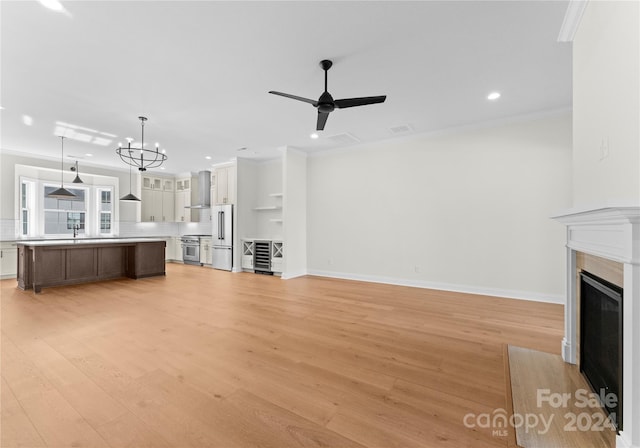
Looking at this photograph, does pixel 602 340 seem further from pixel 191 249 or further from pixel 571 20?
pixel 191 249

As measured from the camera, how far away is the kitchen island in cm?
516

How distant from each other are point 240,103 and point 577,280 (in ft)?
14.3

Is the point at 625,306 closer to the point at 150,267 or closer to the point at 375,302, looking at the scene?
the point at 375,302

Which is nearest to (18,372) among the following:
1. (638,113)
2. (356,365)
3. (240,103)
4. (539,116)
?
(356,365)

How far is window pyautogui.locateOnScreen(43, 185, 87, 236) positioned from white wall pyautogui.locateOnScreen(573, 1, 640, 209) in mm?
9198

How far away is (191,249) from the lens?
873 centimetres

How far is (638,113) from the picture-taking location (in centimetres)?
145

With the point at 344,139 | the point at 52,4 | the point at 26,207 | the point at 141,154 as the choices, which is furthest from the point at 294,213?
the point at 26,207

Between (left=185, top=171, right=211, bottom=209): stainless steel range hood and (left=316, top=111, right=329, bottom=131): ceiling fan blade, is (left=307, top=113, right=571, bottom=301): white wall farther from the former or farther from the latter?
(left=185, top=171, right=211, bottom=209): stainless steel range hood

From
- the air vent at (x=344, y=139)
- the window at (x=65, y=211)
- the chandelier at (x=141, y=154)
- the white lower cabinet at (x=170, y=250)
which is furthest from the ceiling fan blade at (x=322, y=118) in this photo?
the white lower cabinet at (x=170, y=250)

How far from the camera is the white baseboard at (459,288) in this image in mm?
4348

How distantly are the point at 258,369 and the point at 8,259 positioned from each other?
25.0 feet

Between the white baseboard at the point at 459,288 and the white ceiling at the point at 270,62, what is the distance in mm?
2851

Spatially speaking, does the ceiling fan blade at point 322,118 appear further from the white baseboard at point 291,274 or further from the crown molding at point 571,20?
the white baseboard at point 291,274
